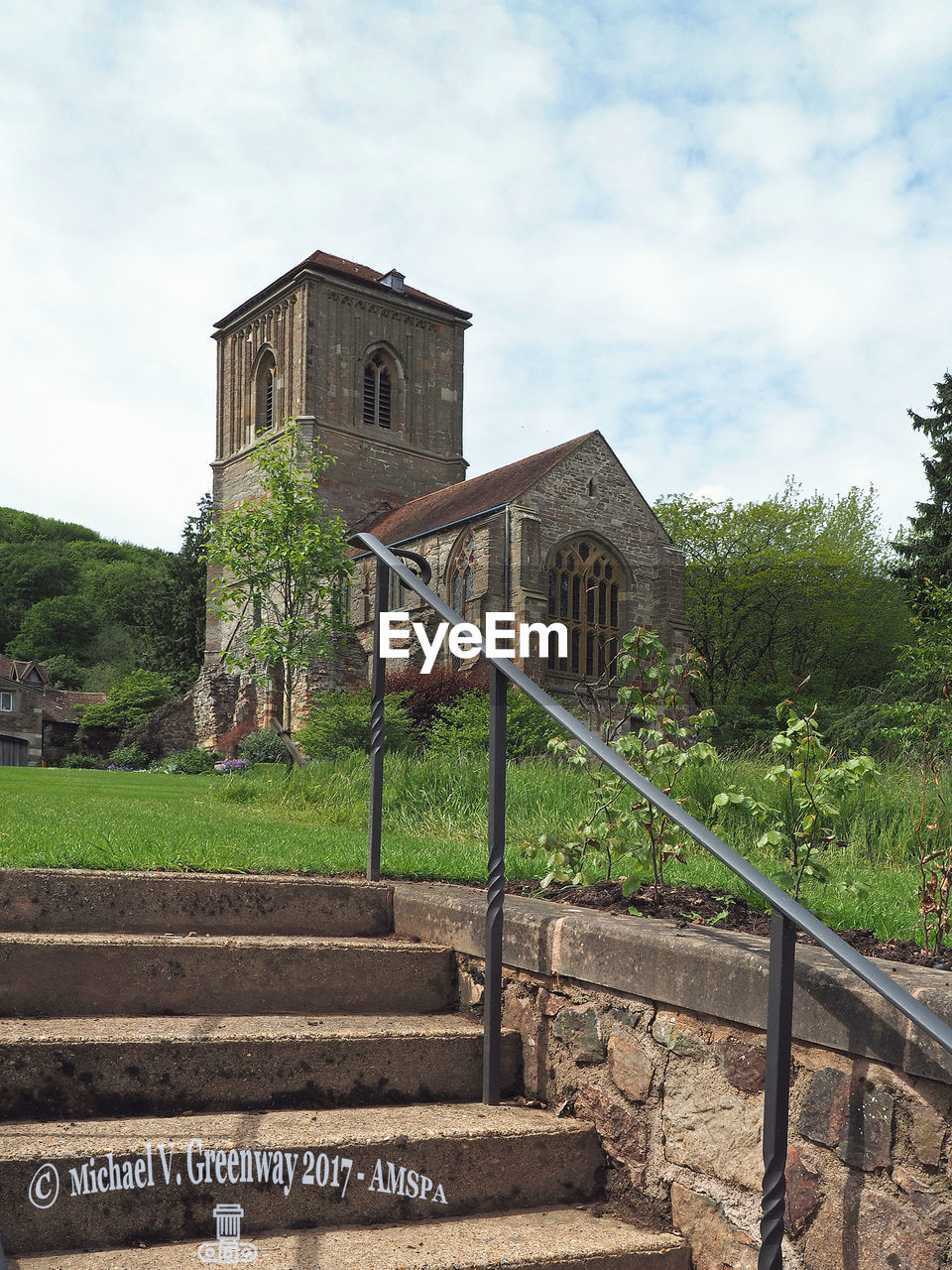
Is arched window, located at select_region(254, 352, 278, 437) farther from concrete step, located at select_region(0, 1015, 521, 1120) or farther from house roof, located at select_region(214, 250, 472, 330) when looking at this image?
Result: concrete step, located at select_region(0, 1015, 521, 1120)

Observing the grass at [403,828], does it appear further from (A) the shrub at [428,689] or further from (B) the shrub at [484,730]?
(A) the shrub at [428,689]

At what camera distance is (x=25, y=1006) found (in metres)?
3.11

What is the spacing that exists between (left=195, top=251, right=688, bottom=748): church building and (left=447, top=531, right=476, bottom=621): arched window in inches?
2.2

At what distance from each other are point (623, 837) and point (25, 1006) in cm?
206

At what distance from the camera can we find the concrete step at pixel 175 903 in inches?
137

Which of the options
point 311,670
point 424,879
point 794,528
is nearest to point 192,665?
point 311,670

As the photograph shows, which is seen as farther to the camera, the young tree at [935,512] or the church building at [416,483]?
the church building at [416,483]

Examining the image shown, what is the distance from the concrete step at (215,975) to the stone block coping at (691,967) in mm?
214

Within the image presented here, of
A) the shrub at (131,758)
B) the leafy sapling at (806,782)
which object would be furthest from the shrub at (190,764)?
the leafy sapling at (806,782)

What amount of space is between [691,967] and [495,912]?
2.17ft

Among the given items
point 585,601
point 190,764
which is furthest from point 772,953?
point 585,601

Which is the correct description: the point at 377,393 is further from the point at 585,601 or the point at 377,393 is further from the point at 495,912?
the point at 495,912

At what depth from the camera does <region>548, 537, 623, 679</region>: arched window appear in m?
30.6

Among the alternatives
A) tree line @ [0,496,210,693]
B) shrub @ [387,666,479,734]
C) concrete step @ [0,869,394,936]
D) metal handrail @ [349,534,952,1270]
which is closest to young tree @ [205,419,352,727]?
shrub @ [387,666,479,734]
